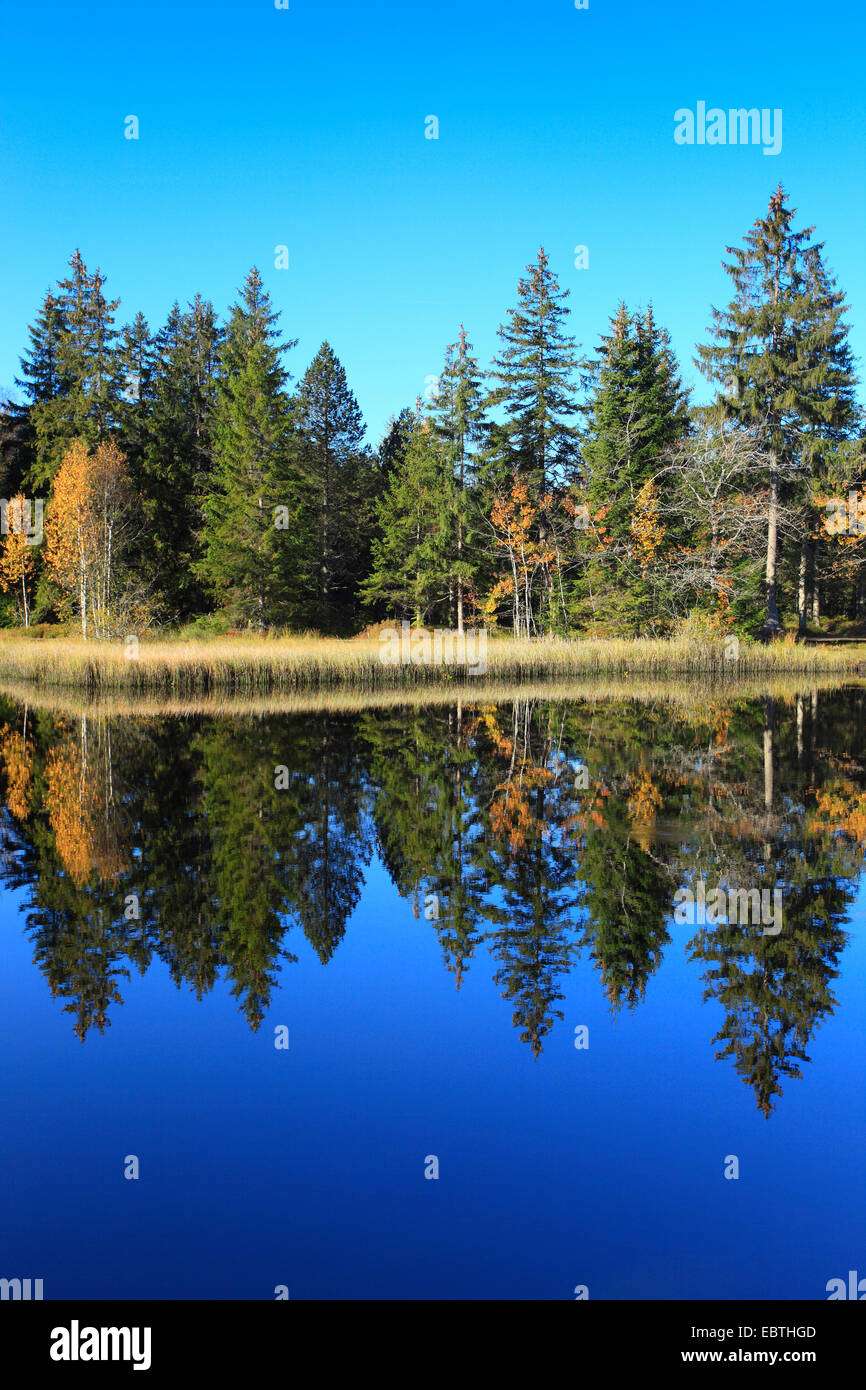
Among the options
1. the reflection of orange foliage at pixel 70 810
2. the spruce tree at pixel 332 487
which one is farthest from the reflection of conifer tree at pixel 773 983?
the spruce tree at pixel 332 487

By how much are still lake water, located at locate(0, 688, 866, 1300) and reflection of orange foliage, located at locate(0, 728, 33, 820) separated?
1.16 feet

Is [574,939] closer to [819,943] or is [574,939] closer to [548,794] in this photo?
[819,943]

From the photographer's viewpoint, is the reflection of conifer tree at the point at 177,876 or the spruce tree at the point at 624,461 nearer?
the reflection of conifer tree at the point at 177,876

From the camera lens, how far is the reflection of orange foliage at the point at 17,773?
1201cm

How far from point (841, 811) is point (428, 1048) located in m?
7.51

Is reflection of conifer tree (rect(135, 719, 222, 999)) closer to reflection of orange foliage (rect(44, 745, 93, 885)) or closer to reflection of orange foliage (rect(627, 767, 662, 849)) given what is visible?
reflection of orange foliage (rect(44, 745, 93, 885))

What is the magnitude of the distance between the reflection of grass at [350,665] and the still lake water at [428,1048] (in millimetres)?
13932

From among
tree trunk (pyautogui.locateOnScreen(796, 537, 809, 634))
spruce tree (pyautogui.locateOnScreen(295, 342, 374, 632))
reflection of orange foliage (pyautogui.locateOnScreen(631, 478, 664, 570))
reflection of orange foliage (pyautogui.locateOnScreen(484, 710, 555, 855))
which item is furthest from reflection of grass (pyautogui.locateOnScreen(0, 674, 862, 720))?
spruce tree (pyautogui.locateOnScreen(295, 342, 374, 632))

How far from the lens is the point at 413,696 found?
25625mm

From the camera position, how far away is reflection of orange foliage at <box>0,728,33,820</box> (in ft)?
39.4

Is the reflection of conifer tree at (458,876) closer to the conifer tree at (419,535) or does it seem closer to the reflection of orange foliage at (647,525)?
the reflection of orange foliage at (647,525)

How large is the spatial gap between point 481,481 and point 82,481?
14.9 meters

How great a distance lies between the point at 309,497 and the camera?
156 feet
